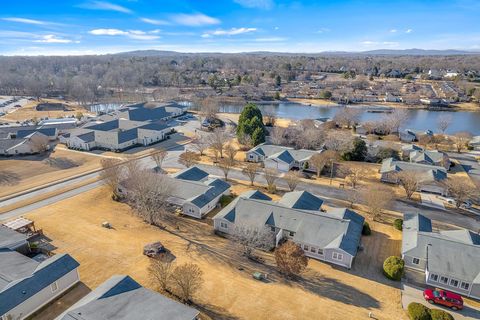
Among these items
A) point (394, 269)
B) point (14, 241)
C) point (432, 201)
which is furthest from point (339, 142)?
point (14, 241)

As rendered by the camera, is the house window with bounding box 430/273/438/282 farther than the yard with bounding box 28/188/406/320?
Yes

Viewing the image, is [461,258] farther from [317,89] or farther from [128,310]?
[317,89]

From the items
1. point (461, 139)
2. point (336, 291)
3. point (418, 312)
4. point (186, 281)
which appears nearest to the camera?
point (418, 312)

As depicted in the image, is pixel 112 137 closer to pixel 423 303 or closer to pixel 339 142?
pixel 339 142

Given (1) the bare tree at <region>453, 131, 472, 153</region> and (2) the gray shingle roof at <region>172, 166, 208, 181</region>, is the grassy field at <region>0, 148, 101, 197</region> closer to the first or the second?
(2) the gray shingle roof at <region>172, 166, 208, 181</region>

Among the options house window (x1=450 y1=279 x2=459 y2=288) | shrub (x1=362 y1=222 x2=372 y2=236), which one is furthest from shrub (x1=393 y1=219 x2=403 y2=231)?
house window (x1=450 y1=279 x2=459 y2=288)

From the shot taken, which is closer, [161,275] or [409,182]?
[161,275]
